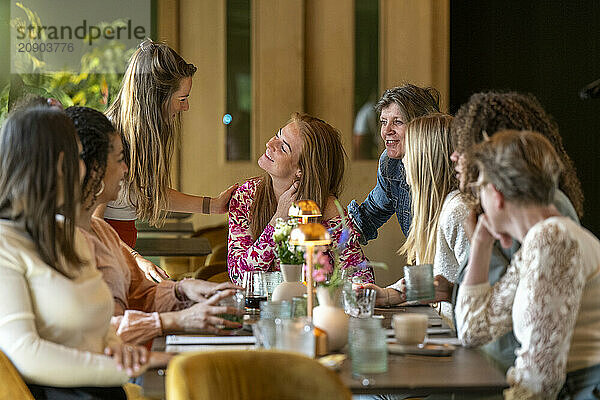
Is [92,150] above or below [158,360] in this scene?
above

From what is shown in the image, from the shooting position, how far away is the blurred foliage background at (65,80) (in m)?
6.85

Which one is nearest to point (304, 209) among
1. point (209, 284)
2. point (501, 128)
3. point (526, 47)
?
point (209, 284)

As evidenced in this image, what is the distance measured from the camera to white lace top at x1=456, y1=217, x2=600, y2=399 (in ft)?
7.14

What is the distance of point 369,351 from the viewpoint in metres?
2.25

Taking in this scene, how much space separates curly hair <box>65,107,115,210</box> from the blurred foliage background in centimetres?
406

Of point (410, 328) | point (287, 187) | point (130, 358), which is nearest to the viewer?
point (130, 358)

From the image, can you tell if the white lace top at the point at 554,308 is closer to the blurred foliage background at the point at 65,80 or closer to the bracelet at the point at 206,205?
the bracelet at the point at 206,205

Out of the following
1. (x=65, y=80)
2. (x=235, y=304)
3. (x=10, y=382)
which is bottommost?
(x=10, y=382)

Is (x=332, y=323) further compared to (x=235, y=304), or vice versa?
(x=235, y=304)

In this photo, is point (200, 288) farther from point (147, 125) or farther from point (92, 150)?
point (147, 125)

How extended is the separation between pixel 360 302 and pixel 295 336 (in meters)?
0.63

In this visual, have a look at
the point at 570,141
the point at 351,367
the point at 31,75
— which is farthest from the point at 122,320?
the point at 570,141

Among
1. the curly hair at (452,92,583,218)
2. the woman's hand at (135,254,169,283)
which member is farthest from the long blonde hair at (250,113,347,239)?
the curly hair at (452,92,583,218)

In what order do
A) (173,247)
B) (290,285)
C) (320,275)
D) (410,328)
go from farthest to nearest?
(173,247) → (290,285) → (320,275) → (410,328)
